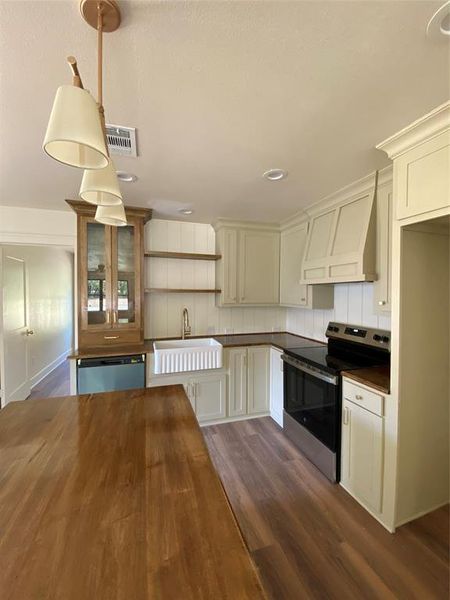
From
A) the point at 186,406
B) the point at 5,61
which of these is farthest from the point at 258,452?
the point at 5,61

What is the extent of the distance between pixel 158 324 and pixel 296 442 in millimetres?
1988

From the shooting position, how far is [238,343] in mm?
2930

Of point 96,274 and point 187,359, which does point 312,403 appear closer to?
point 187,359

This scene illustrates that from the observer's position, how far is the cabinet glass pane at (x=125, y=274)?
9.14 feet

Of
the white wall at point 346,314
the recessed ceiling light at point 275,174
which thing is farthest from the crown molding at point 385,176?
the white wall at point 346,314

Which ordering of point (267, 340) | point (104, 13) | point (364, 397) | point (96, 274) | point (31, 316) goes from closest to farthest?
1. point (104, 13)
2. point (364, 397)
3. point (96, 274)
4. point (267, 340)
5. point (31, 316)

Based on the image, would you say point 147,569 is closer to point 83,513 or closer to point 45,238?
point 83,513

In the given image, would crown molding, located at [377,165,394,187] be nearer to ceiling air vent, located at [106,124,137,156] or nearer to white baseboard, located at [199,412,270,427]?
ceiling air vent, located at [106,124,137,156]

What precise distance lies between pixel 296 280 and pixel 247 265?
62cm

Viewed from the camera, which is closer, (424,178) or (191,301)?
(424,178)

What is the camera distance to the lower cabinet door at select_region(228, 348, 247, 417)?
114 inches

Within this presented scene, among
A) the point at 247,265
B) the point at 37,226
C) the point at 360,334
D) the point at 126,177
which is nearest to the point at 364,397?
the point at 360,334

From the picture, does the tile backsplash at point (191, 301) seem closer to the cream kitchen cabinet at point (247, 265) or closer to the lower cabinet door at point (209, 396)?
the cream kitchen cabinet at point (247, 265)

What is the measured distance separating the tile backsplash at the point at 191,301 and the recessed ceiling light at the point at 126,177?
1085 millimetres
